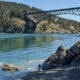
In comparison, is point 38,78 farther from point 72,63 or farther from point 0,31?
point 0,31

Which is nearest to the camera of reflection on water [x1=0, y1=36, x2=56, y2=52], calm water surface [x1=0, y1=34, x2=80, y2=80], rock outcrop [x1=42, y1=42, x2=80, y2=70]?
rock outcrop [x1=42, y1=42, x2=80, y2=70]

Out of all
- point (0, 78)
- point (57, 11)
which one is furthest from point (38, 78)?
point (57, 11)

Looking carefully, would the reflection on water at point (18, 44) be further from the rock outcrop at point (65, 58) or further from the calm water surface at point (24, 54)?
the rock outcrop at point (65, 58)

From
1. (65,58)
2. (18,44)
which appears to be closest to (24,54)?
(65,58)

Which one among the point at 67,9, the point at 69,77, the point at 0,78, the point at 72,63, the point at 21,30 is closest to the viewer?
the point at 69,77

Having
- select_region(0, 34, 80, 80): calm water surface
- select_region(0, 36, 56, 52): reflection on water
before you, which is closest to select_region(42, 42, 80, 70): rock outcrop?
select_region(0, 34, 80, 80): calm water surface

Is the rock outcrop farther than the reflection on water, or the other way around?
the reflection on water

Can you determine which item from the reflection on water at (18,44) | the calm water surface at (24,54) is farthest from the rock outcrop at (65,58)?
the reflection on water at (18,44)

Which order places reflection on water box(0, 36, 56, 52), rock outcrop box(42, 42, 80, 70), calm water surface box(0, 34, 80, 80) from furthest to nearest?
reflection on water box(0, 36, 56, 52) < calm water surface box(0, 34, 80, 80) < rock outcrop box(42, 42, 80, 70)

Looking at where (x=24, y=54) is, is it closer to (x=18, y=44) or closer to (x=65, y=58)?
(x=65, y=58)

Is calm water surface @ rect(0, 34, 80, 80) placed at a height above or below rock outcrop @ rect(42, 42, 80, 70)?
below

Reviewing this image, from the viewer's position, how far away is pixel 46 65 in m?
21.9

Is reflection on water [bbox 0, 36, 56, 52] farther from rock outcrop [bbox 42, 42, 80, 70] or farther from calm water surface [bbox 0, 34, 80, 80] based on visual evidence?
rock outcrop [bbox 42, 42, 80, 70]

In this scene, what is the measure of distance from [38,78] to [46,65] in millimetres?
7561
